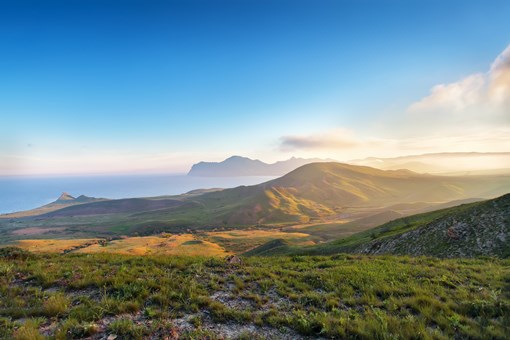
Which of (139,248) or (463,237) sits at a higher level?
(463,237)

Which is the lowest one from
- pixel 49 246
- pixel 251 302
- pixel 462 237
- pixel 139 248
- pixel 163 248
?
pixel 163 248

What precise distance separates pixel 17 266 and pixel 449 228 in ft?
138

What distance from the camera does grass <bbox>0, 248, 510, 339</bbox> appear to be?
27.1ft

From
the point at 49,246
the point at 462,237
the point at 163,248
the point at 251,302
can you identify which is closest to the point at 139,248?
the point at 163,248

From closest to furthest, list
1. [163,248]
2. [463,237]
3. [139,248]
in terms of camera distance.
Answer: [463,237]
[139,248]
[163,248]

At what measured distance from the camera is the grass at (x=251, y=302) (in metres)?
8.27

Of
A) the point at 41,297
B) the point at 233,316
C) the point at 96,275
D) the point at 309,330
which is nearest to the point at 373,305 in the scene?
the point at 309,330

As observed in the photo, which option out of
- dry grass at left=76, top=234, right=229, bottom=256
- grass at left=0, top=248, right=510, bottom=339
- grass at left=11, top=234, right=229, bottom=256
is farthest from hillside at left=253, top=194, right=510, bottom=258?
grass at left=11, top=234, right=229, bottom=256

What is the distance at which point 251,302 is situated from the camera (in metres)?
11.3

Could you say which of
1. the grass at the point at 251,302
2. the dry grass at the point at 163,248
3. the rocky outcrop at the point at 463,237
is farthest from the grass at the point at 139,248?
the grass at the point at 251,302

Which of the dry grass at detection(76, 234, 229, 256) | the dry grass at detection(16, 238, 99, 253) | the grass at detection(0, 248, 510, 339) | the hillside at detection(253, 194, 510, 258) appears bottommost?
the dry grass at detection(76, 234, 229, 256)

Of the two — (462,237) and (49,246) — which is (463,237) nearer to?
(462,237)

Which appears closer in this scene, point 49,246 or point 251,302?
point 251,302

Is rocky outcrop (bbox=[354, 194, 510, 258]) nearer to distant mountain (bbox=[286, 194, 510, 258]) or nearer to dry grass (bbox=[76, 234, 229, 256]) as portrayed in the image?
distant mountain (bbox=[286, 194, 510, 258])
